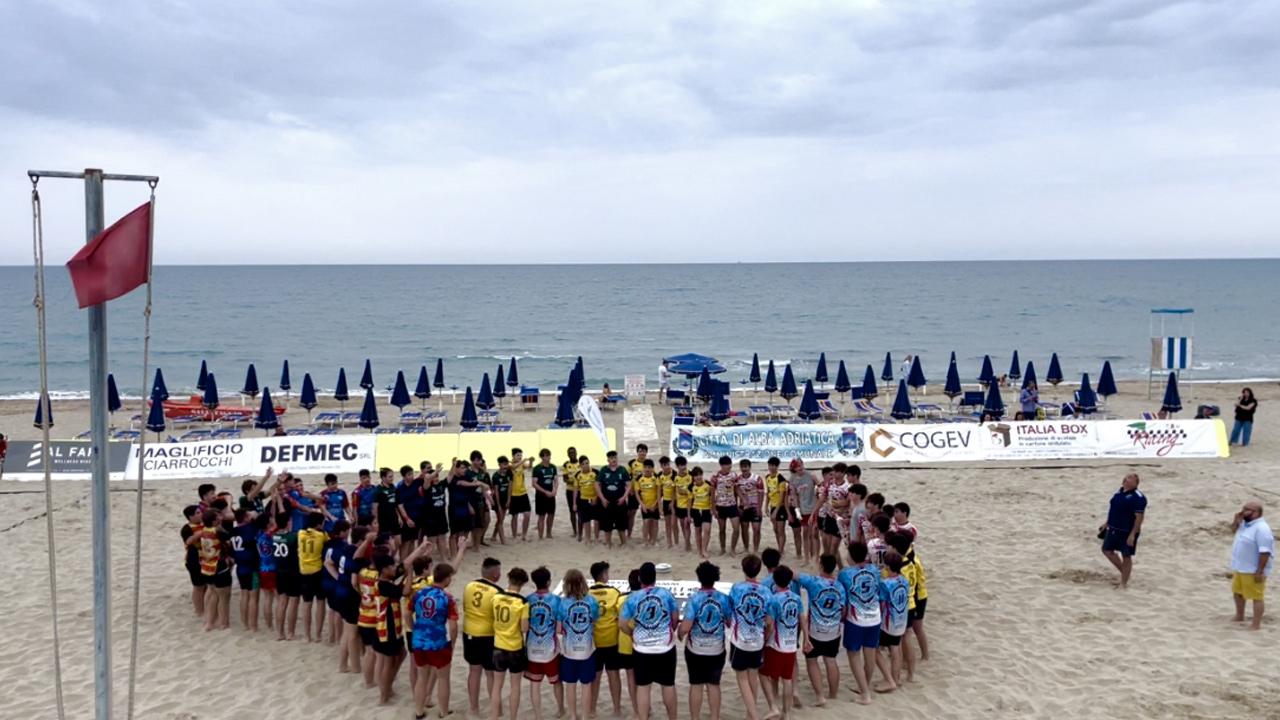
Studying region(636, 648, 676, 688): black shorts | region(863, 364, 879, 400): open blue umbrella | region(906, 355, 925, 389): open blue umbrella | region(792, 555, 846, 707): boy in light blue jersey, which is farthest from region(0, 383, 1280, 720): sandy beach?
region(906, 355, 925, 389): open blue umbrella

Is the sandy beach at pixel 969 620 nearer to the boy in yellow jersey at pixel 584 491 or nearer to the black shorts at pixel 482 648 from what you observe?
the boy in yellow jersey at pixel 584 491

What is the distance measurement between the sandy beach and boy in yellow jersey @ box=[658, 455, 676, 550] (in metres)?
0.50

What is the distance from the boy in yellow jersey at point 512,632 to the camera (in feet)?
22.6

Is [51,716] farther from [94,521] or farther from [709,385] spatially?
[709,385]

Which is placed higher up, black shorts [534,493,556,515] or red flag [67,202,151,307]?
red flag [67,202,151,307]

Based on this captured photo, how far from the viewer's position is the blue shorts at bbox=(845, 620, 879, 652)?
7516 millimetres

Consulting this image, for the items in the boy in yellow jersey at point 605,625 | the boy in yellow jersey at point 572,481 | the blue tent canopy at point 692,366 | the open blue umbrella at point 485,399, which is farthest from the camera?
the blue tent canopy at point 692,366

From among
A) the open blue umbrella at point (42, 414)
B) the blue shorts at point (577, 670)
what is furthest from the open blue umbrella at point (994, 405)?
the open blue umbrella at point (42, 414)

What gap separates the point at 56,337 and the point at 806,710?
70.2 m

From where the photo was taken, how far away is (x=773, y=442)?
55.7ft

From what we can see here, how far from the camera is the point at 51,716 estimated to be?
7.38 meters

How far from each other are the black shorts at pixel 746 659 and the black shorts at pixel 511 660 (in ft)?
5.71

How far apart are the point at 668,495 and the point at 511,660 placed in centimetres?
519

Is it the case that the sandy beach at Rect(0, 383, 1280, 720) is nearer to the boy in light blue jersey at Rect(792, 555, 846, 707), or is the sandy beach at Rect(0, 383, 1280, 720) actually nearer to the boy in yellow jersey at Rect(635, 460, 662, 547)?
the boy in light blue jersey at Rect(792, 555, 846, 707)
